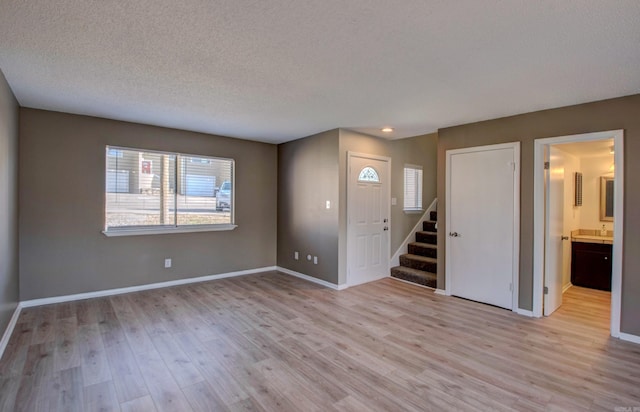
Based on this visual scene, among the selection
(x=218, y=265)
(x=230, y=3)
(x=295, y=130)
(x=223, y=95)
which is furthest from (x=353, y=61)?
(x=218, y=265)

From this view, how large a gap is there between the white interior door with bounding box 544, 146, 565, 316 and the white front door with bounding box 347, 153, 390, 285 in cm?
236

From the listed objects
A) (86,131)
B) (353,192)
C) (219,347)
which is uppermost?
(86,131)

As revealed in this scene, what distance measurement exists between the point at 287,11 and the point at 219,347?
2800 millimetres

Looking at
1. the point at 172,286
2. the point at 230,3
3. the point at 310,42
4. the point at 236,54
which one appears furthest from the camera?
the point at 172,286

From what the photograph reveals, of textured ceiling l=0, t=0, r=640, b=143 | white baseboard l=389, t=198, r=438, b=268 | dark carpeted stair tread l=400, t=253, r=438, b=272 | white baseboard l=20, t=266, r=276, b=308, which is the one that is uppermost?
textured ceiling l=0, t=0, r=640, b=143

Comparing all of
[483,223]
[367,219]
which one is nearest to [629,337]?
[483,223]

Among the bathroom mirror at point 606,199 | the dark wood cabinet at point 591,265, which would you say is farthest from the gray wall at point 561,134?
the bathroom mirror at point 606,199

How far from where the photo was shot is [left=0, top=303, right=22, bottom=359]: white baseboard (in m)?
2.79

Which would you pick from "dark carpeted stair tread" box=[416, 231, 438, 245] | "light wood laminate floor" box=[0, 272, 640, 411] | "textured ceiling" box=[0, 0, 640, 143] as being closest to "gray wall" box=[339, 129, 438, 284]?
"dark carpeted stair tread" box=[416, 231, 438, 245]

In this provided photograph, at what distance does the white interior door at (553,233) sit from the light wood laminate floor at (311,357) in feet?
0.79

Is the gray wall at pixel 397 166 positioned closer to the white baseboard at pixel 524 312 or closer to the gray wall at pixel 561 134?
the gray wall at pixel 561 134

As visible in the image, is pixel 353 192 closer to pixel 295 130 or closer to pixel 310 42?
pixel 295 130

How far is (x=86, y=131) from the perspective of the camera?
4.22 m

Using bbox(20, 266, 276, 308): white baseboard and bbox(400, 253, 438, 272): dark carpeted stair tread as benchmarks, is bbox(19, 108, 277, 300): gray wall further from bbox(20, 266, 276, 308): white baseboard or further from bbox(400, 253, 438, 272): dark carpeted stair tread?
bbox(400, 253, 438, 272): dark carpeted stair tread
